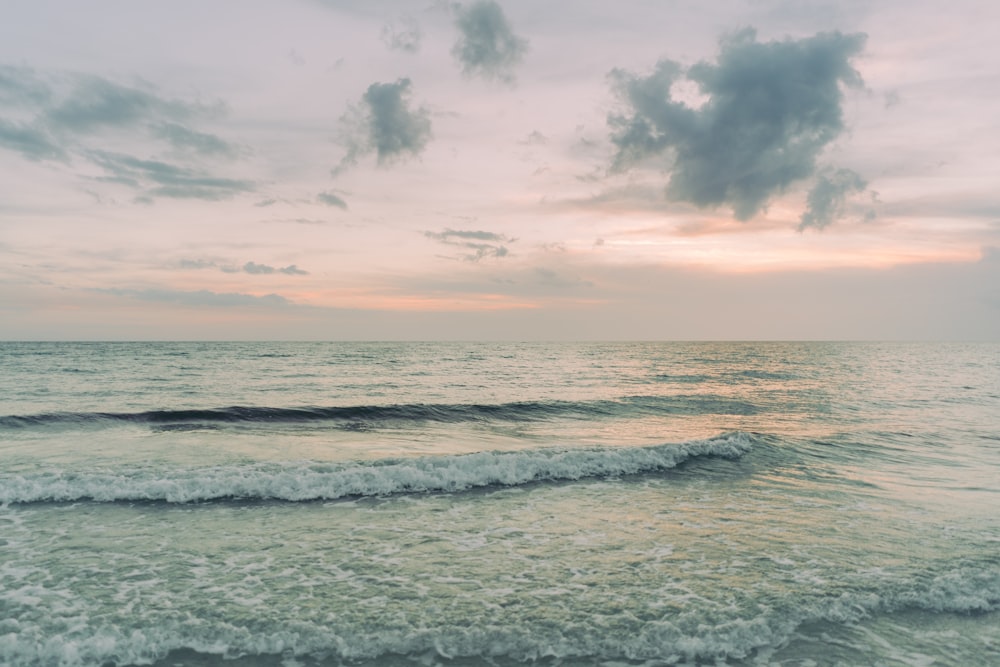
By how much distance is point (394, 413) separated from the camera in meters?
31.4

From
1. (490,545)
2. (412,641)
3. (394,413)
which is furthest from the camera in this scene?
(394,413)

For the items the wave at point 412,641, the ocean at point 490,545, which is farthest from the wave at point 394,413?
the wave at point 412,641

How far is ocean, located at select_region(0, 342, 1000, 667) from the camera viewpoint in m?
7.88

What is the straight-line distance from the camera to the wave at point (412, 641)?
7523mm

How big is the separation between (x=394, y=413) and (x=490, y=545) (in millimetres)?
20625

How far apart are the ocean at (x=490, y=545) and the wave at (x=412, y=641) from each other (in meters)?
0.03

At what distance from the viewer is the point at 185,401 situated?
108 ft

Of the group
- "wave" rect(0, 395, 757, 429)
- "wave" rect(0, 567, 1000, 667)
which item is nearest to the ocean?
"wave" rect(0, 567, 1000, 667)

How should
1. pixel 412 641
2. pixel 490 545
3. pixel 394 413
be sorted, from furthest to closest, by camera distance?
1. pixel 394 413
2. pixel 490 545
3. pixel 412 641

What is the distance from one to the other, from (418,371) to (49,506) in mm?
44566

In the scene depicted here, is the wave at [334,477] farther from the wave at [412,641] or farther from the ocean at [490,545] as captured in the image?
the wave at [412,641]

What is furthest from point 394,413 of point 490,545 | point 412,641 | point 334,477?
point 412,641

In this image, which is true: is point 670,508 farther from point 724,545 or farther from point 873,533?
point 873,533

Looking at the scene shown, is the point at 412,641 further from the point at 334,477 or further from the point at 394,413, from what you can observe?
the point at 394,413
